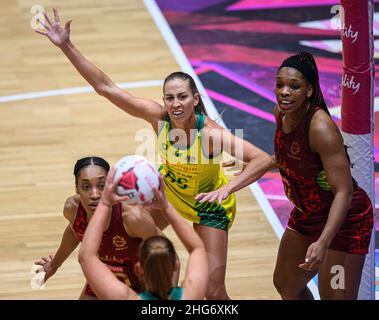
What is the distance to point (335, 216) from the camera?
583 centimetres

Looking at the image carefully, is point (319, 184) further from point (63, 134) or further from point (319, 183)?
point (63, 134)

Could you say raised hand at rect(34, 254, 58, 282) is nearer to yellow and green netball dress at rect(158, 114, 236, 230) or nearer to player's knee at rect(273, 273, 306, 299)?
yellow and green netball dress at rect(158, 114, 236, 230)

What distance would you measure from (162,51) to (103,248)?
262 inches

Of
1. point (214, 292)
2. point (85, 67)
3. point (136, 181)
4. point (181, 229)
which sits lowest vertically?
point (214, 292)

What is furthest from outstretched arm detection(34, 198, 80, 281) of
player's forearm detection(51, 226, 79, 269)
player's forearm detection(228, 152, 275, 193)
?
player's forearm detection(228, 152, 275, 193)

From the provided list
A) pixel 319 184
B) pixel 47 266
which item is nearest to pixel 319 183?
pixel 319 184

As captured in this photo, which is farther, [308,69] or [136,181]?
[308,69]

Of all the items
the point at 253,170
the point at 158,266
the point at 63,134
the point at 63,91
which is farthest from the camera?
the point at 63,91

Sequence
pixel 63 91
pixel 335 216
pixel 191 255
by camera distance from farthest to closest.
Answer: pixel 63 91, pixel 335 216, pixel 191 255

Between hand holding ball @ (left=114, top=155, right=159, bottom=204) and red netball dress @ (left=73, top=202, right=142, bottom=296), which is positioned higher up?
hand holding ball @ (left=114, top=155, right=159, bottom=204)

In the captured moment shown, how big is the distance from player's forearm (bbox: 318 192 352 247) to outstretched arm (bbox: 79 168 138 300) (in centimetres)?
132

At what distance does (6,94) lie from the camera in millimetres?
11484

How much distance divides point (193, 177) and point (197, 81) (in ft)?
15.9

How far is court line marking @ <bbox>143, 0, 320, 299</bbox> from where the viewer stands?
8.69 metres
